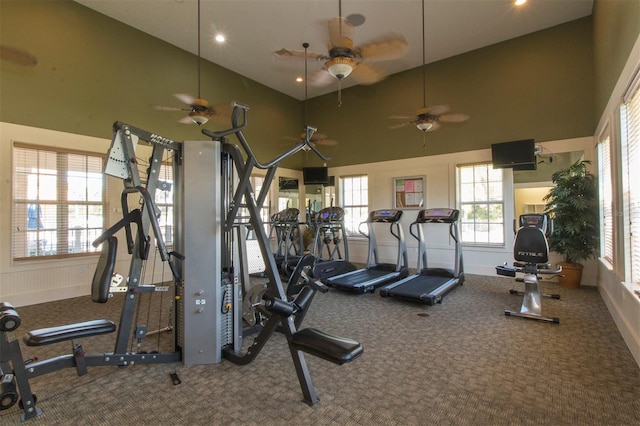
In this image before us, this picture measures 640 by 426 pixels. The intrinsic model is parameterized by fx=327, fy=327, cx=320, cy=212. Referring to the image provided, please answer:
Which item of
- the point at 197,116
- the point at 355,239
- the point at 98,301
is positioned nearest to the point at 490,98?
the point at 355,239

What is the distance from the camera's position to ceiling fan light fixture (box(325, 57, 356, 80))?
3941 mm

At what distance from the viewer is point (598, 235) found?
534cm

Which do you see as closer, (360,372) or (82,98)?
Result: (360,372)

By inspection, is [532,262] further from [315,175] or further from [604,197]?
[315,175]

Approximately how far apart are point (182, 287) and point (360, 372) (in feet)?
5.58

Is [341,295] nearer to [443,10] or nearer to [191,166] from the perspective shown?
[191,166]

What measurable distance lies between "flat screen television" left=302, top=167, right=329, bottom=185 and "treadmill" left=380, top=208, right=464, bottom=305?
3364mm

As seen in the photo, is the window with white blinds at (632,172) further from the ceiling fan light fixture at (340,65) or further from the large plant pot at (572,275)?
the ceiling fan light fixture at (340,65)

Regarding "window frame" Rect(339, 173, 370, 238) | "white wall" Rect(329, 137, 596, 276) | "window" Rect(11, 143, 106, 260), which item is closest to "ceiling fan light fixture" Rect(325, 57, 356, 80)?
"window" Rect(11, 143, 106, 260)

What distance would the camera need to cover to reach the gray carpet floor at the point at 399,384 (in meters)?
2.15

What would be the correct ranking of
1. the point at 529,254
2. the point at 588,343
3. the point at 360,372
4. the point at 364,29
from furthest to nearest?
the point at 364,29
the point at 529,254
the point at 588,343
the point at 360,372

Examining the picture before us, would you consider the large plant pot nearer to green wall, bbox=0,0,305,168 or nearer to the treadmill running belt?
the treadmill running belt

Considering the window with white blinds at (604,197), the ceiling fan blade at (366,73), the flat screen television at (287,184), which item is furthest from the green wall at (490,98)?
the ceiling fan blade at (366,73)

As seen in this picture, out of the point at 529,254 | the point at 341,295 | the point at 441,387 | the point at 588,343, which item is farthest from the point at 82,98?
the point at 588,343
